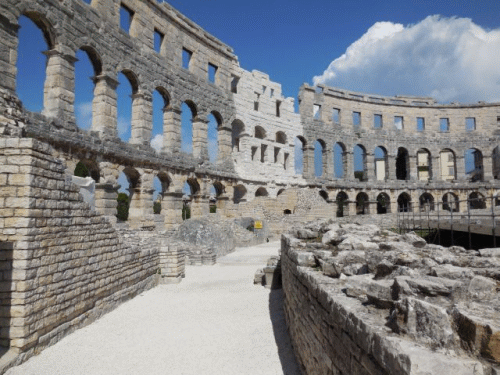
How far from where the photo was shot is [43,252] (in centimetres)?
550

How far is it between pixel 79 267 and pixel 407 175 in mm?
34084

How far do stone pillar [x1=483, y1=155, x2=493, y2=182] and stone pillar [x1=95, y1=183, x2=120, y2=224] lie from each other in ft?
109

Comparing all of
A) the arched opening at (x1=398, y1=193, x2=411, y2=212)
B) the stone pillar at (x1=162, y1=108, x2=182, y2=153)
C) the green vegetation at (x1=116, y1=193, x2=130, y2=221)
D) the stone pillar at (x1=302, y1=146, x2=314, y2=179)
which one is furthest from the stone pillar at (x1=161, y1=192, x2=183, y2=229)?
the arched opening at (x1=398, y1=193, x2=411, y2=212)

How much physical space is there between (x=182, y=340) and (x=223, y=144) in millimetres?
20233

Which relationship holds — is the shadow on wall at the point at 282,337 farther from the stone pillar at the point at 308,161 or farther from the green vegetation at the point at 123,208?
the green vegetation at the point at 123,208

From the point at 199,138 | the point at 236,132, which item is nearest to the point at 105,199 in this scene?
the point at 199,138

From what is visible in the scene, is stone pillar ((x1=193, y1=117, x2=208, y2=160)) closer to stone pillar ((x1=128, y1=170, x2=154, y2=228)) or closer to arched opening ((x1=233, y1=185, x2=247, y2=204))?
arched opening ((x1=233, y1=185, x2=247, y2=204))

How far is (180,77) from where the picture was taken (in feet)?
71.7

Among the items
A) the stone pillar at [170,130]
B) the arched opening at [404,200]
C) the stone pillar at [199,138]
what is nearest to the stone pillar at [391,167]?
the arched opening at [404,200]

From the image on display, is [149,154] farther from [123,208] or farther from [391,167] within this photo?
[391,167]

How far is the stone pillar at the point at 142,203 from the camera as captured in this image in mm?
17828

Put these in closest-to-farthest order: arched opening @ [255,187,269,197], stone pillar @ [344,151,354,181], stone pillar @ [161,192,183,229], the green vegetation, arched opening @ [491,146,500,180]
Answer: stone pillar @ [161,192,183,229] < arched opening @ [255,187,269,197] < stone pillar @ [344,151,354,181] < the green vegetation < arched opening @ [491,146,500,180]

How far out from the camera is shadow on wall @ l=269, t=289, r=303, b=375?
4832 mm

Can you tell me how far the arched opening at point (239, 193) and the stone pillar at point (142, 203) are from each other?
8.74m
